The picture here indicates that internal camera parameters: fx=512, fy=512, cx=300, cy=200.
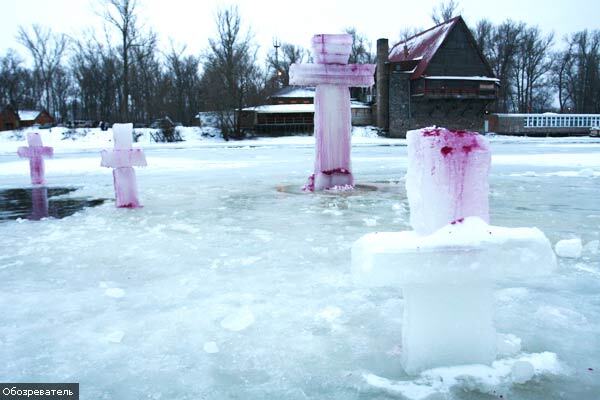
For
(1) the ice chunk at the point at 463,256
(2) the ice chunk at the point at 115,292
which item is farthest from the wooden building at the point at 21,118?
(1) the ice chunk at the point at 463,256

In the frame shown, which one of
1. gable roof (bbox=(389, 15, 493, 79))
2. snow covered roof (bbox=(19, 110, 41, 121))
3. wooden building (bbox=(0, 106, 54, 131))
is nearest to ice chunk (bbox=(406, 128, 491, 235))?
gable roof (bbox=(389, 15, 493, 79))

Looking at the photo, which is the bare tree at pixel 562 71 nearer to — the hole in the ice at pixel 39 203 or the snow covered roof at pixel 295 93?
the snow covered roof at pixel 295 93

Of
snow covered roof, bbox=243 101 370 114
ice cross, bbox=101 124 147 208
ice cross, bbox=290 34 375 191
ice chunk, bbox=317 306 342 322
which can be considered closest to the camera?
ice chunk, bbox=317 306 342 322

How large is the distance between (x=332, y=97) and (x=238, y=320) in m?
6.96

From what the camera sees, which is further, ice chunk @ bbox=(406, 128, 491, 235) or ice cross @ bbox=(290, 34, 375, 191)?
ice cross @ bbox=(290, 34, 375, 191)

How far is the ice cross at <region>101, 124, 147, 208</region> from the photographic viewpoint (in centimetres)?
771

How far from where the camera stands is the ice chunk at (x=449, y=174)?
223 centimetres

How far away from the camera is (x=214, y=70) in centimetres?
4809

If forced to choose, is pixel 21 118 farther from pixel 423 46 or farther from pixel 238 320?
pixel 238 320

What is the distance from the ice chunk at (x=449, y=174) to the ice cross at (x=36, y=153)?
36.3ft

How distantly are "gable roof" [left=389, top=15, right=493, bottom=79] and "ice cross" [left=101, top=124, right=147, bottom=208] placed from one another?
39.8m

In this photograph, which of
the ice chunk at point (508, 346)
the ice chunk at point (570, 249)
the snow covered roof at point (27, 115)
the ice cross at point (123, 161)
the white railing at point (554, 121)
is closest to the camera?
the ice chunk at point (508, 346)

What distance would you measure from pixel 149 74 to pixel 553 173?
5441 centimetres

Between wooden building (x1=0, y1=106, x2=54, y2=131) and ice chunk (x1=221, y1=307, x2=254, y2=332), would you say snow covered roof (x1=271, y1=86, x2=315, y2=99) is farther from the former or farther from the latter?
ice chunk (x1=221, y1=307, x2=254, y2=332)
